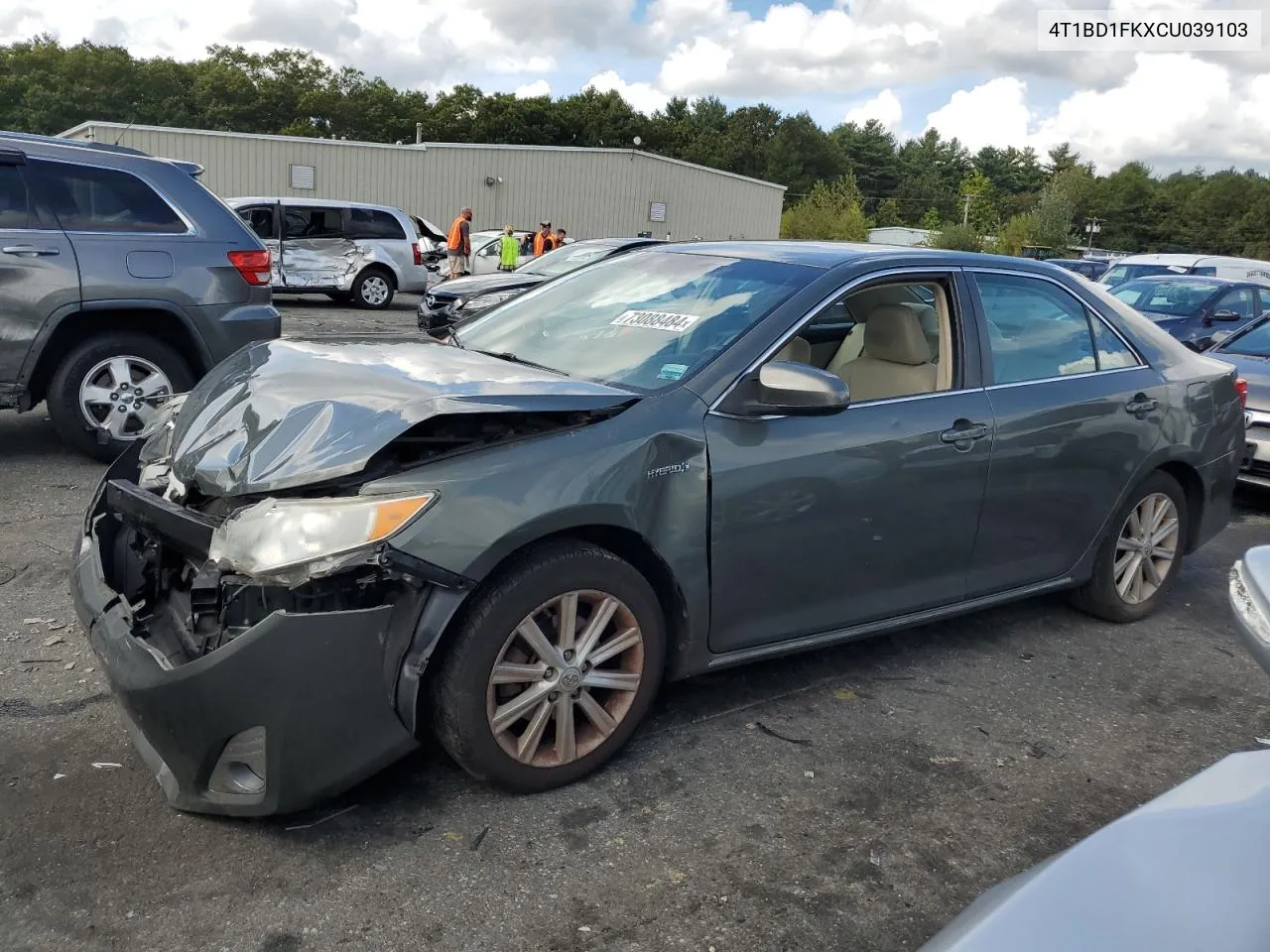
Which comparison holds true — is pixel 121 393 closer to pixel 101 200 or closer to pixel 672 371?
pixel 101 200

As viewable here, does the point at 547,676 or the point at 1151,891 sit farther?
the point at 547,676

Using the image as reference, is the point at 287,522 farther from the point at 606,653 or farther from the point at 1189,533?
the point at 1189,533

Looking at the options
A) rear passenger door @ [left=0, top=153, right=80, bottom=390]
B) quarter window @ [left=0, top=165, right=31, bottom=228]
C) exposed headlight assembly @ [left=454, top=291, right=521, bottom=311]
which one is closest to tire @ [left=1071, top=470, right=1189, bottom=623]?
rear passenger door @ [left=0, top=153, right=80, bottom=390]

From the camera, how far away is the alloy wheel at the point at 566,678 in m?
2.87

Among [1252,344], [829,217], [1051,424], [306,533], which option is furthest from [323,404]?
[829,217]

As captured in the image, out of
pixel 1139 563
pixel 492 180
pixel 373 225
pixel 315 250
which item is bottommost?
pixel 1139 563

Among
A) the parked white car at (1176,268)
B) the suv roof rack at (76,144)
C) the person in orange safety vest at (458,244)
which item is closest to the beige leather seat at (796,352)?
the suv roof rack at (76,144)

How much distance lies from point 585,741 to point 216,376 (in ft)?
5.76

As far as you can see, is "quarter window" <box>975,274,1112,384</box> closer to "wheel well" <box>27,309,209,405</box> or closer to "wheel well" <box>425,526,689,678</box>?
"wheel well" <box>425,526,689,678</box>

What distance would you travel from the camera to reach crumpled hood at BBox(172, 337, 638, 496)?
9.00ft

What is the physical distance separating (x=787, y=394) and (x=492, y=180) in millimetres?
33595

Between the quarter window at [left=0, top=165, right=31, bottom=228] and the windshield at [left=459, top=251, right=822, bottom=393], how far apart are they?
3.20 meters

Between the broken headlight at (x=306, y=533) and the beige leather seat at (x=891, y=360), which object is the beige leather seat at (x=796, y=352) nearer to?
the beige leather seat at (x=891, y=360)

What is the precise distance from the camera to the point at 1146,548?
15.5 feet
